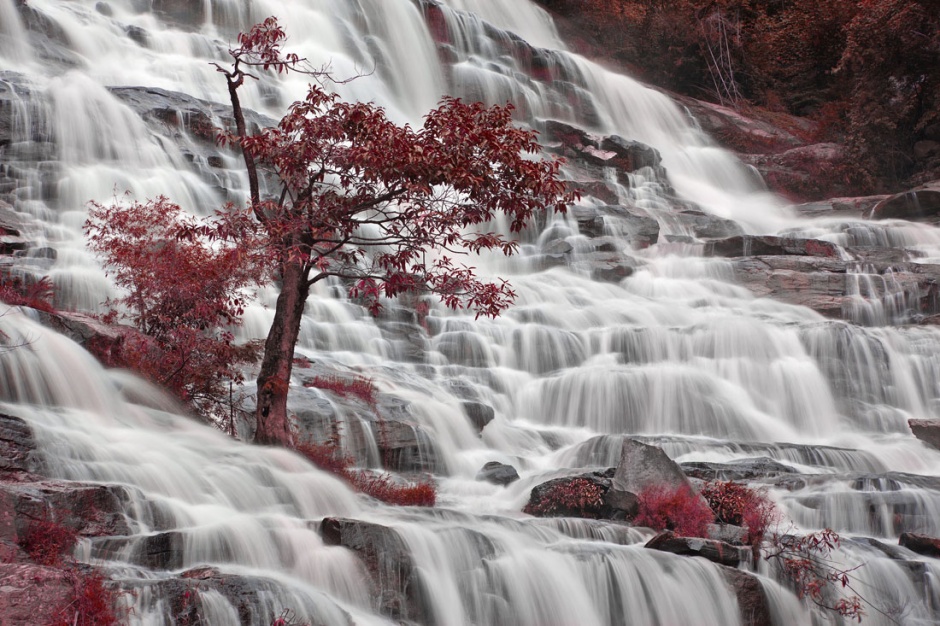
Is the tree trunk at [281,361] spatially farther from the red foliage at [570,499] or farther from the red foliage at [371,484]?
the red foliage at [570,499]

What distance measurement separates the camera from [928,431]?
16.1m

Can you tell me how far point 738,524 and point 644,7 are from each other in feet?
134

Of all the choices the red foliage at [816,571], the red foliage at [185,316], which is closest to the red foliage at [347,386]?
the red foliage at [185,316]

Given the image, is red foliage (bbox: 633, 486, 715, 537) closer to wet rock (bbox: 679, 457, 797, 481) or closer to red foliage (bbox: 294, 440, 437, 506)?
wet rock (bbox: 679, 457, 797, 481)

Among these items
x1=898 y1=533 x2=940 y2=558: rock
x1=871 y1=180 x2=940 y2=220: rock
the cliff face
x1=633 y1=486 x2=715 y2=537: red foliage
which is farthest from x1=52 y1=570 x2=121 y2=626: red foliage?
the cliff face

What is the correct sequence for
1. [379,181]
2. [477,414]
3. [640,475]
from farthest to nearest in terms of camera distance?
[477,414], [640,475], [379,181]

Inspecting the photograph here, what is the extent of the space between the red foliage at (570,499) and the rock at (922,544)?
3933 mm

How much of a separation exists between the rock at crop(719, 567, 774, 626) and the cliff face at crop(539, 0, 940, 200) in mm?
29471

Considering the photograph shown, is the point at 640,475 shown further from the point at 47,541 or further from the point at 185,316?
the point at 47,541

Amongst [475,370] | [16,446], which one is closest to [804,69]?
[475,370]

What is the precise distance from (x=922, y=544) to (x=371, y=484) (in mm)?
7224

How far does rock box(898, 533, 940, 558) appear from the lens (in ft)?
35.8

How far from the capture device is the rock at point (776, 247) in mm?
25781

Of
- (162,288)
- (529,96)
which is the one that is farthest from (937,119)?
(162,288)
